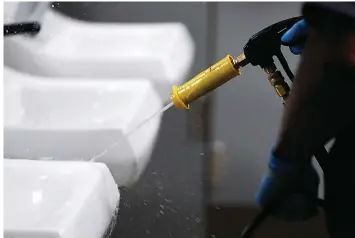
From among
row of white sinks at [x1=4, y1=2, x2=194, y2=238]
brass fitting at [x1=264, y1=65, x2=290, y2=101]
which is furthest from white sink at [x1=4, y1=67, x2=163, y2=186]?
brass fitting at [x1=264, y1=65, x2=290, y2=101]

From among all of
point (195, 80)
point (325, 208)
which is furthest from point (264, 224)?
point (195, 80)

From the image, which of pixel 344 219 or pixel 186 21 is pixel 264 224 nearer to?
pixel 344 219

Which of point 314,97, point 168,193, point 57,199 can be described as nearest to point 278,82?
point 314,97

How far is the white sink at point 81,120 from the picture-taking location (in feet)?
2.32

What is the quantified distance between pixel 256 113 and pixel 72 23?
0.92 ft

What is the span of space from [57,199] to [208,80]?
0.23 m

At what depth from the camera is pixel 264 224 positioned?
0.65 m

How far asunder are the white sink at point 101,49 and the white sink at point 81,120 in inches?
1.0

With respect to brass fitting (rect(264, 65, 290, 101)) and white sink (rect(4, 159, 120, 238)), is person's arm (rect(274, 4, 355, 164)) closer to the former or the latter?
brass fitting (rect(264, 65, 290, 101))

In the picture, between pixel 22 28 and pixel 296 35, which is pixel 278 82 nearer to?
pixel 296 35

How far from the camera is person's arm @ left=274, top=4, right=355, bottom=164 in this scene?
22.7 inches

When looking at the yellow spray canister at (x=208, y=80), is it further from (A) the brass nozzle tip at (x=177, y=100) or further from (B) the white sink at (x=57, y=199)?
(B) the white sink at (x=57, y=199)

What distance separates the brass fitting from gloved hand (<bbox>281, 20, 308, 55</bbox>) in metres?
0.03

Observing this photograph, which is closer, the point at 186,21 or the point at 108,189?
the point at 108,189
